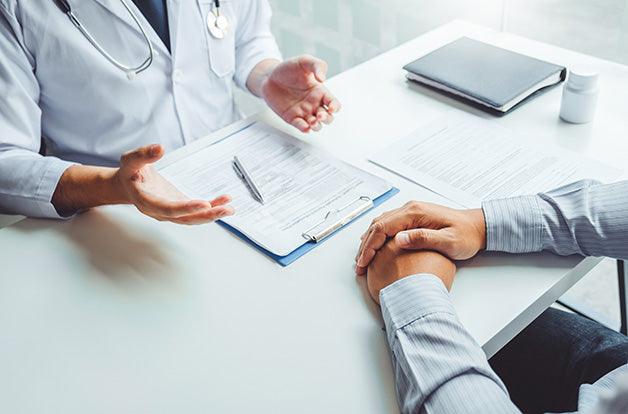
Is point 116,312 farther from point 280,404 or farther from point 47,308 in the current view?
point 280,404

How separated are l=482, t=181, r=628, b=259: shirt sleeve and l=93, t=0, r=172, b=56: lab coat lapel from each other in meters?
0.70

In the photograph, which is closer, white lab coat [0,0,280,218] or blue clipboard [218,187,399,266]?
blue clipboard [218,187,399,266]

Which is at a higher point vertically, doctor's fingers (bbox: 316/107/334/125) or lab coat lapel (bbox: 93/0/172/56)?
lab coat lapel (bbox: 93/0/172/56)

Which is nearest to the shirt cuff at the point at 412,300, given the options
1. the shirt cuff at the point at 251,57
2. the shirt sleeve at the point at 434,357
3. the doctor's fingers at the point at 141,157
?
the shirt sleeve at the point at 434,357

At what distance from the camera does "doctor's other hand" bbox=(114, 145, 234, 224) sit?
0.88 m

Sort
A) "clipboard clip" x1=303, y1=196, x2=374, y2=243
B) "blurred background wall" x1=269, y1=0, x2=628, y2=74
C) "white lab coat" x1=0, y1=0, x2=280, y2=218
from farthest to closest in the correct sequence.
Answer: "blurred background wall" x1=269, y1=0, x2=628, y2=74 → "white lab coat" x1=0, y1=0, x2=280, y2=218 → "clipboard clip" x1=303, y1=196, x2=374, y2=243

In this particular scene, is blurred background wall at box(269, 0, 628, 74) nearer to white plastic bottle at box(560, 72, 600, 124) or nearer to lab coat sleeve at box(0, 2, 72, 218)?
white plastic bottle at box(560, 72, 600, 124)

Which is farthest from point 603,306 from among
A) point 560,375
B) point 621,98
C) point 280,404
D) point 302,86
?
point 280,404

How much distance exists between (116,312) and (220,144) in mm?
417

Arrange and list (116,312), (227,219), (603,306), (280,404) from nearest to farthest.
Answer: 1. (280,404)
2. (116,312)
3. (227,219)
4. (603,306)

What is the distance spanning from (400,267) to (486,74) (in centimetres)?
62

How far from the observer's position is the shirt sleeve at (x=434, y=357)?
2.19ft

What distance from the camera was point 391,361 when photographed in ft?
2.46

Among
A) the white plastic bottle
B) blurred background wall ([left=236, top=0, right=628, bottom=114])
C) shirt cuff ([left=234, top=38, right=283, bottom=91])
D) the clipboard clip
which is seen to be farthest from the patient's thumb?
blurred background wall ([left=236, top=0, right=628, bottom=114])
